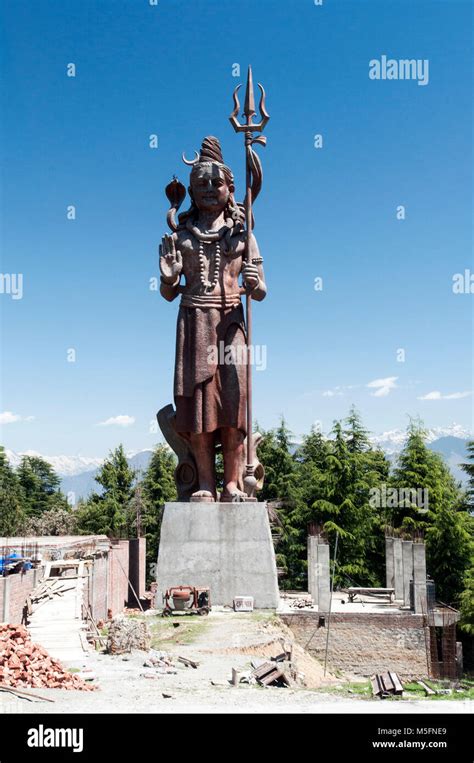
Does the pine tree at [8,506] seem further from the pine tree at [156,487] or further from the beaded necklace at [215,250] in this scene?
the beaded necklace at [215,250]

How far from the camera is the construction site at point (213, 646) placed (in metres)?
8.06

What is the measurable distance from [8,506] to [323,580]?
929 inches

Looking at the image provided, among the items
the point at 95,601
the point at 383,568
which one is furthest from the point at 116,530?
the point at 95,601

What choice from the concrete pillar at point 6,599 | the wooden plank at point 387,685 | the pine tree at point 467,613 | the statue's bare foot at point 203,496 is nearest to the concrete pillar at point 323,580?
the statue's bare foot at point 203,496

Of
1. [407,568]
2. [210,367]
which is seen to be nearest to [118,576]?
[210,367]

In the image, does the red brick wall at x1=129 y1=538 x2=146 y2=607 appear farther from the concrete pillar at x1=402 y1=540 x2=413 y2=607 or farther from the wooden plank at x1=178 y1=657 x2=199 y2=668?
the wooden plank at x1=178 y1=657 x2=199 y2=668

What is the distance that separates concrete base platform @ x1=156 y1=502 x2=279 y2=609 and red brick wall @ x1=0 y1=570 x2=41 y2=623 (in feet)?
8.02

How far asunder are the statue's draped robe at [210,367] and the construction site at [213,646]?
3.19 metres

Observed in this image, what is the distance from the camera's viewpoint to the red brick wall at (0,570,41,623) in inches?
472

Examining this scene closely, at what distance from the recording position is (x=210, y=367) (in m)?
14.9

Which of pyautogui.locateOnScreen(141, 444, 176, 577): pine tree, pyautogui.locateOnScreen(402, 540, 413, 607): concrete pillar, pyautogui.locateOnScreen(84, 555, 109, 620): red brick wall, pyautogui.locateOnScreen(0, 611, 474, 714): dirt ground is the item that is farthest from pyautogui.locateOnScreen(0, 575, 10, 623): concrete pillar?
pyautogui.locateOnScreen(141, 444, 176, 577): pine tree

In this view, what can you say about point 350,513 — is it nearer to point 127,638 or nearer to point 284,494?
point 284,494
